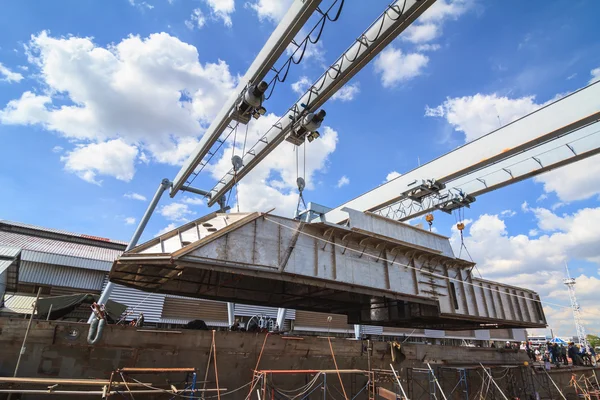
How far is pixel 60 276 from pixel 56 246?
162 inches

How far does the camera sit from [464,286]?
15797 mm

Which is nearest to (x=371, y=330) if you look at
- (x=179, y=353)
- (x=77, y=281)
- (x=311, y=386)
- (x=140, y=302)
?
(x=140, y=302)

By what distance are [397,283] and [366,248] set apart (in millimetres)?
1972

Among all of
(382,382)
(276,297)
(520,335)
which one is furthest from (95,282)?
(520,335)

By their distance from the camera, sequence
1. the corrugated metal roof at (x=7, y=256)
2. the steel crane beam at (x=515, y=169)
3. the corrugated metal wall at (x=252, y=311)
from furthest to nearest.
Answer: the corrugated metal wall at (x=252, y=311) → the corrugated metal roof at (x=7, y=256) → the steel crane beam at (x=515, y=169)

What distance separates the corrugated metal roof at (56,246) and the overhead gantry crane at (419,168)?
4897 millimetres

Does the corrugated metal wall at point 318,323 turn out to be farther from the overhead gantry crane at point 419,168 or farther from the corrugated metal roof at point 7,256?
the corrugated metal roof at point 7,256

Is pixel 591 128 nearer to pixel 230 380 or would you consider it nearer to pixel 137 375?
pixel 230 380

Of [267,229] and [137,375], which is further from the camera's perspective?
[267,229]

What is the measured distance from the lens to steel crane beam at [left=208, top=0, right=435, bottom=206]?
1045 centimetres

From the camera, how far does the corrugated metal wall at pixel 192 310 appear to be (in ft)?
70.8

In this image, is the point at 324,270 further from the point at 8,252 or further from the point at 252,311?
the point at 8,252

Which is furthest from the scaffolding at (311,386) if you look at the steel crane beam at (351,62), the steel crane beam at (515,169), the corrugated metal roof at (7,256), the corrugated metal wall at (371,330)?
the corrugated metal wall at (371,330)

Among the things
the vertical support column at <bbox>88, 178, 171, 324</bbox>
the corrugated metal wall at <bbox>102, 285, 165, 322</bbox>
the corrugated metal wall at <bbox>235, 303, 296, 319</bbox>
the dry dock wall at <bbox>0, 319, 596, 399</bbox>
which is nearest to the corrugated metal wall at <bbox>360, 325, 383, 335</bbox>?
the corrugated metal wall at <bbox>235, 303, 296, 319</bbox>
